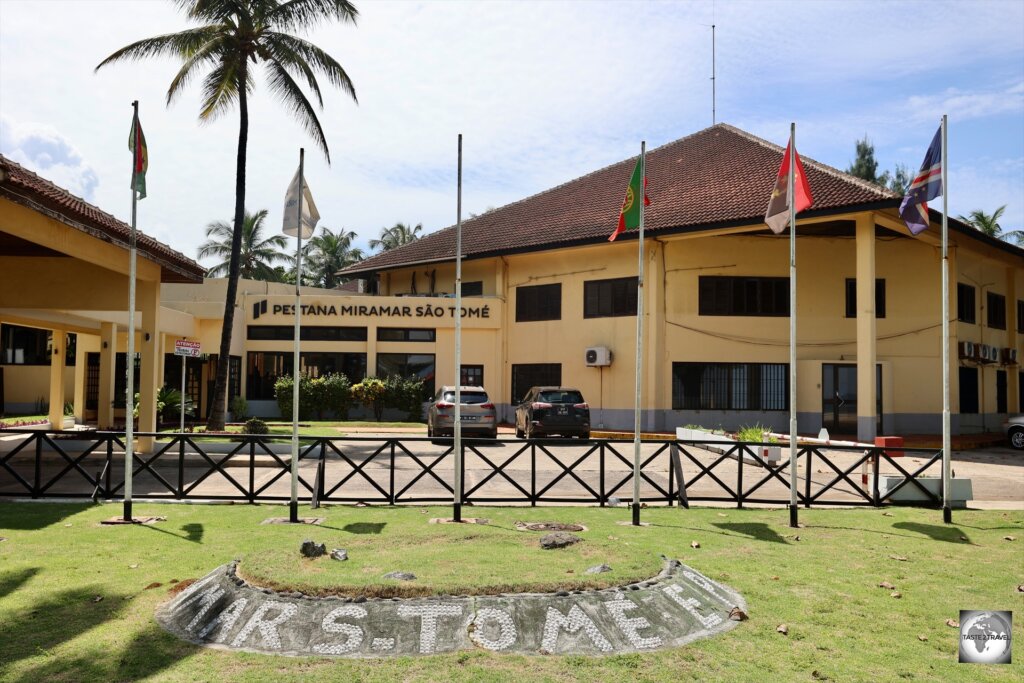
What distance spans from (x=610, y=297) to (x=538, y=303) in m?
3.41

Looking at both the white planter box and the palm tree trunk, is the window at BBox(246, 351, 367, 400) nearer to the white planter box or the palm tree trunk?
the palm tree trunk

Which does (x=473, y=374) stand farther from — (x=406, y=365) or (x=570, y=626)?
(x=570, y=626)

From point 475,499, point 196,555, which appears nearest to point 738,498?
point 475,499

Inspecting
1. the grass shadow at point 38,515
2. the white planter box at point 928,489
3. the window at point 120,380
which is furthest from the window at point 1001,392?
the window at point 120,380

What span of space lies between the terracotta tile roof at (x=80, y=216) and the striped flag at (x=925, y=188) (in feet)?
43.3

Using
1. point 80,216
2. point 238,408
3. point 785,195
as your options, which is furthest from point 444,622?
point 238,408

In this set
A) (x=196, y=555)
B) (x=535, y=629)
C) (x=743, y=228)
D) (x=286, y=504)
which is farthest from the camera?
(x=743, y=228)

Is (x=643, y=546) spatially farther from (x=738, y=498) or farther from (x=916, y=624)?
(x=738, y=498)

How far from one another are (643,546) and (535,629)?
3.15 meters

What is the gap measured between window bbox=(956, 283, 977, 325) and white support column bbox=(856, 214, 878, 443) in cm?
655

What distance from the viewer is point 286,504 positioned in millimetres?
11727

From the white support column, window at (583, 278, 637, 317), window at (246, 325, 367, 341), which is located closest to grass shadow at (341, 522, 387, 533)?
the white support column

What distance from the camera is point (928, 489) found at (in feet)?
41.1

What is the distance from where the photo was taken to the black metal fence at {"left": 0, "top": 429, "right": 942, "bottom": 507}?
1182cm
